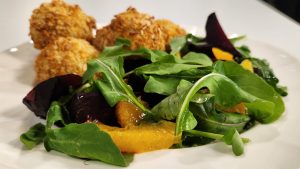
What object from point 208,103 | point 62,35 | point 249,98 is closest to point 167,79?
point 208,103

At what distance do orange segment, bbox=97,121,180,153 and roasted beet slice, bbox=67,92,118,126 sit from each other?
137 millimetres

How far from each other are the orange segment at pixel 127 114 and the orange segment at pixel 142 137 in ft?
0.20

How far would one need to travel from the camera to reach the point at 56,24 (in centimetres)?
285

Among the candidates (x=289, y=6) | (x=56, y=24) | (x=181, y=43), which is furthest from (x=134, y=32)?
(x=289, y=6)

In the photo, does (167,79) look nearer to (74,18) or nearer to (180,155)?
(180,155)

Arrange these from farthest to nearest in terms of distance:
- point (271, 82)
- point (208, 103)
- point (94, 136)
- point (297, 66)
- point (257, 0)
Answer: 1. point (257, 0)
2. point (297, 66)
3. point (271, 82)
4. point (208, 103)
5. point (94, 136)

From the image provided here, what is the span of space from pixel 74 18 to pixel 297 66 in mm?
1287

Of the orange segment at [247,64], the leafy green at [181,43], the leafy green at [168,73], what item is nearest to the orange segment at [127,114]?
the leafy green at [168,73]

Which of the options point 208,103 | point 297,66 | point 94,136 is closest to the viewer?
point 94,136

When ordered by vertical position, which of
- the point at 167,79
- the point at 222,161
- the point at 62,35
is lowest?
the point at 222,161

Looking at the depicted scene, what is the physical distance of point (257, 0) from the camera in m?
5.45

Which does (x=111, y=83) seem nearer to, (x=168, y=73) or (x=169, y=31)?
(x=168, y=73)

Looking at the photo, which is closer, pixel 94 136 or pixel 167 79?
pixel 94 136

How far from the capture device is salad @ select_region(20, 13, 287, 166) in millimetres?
1974
